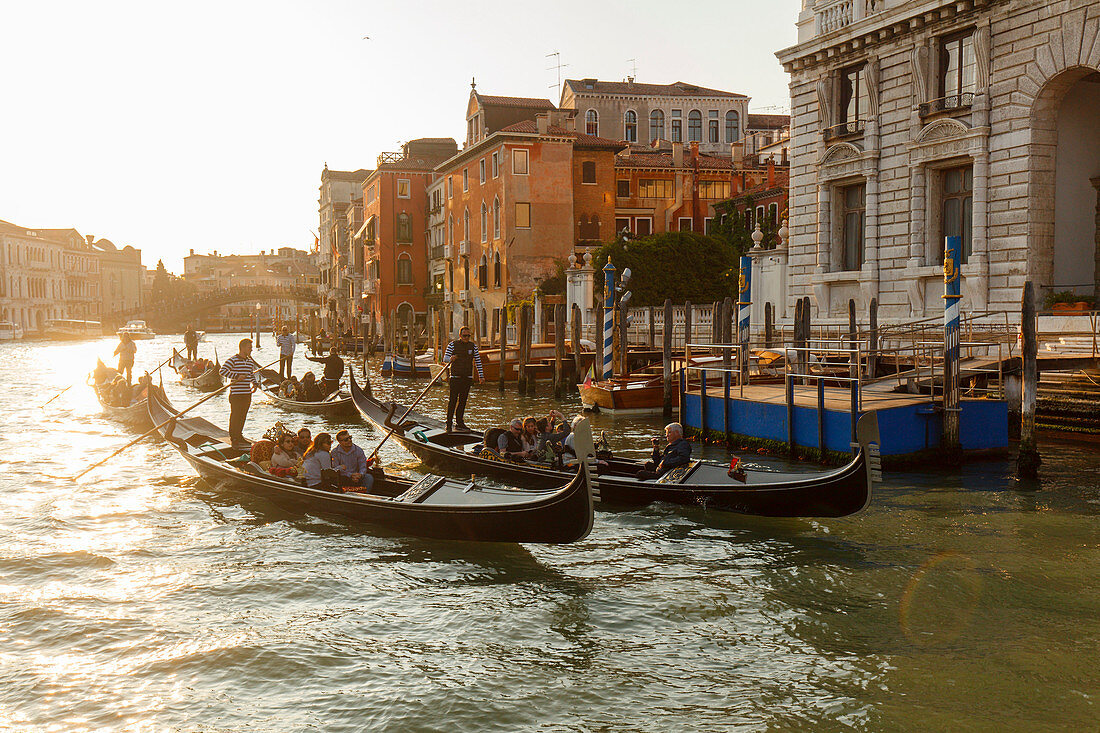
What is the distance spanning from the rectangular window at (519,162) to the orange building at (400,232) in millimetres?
11964

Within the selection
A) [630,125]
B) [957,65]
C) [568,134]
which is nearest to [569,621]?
[957,65]

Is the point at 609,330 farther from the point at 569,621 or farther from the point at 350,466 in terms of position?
the point at 569,621

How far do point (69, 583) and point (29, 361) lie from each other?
3488cm

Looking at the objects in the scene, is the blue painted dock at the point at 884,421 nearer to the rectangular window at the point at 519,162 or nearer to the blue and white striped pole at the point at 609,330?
the blue and white striped pole at the point at 609,330

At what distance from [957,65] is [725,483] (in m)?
10.9

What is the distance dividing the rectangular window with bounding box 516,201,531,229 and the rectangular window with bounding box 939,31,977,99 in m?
→ 18.3

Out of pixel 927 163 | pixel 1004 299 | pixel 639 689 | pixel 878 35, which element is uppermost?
pixel 878 35

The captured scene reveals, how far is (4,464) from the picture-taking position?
38.8 feet

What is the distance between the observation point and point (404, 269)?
143 ft

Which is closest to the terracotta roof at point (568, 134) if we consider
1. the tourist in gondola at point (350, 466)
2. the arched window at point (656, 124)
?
the arched window at point (656, 124)

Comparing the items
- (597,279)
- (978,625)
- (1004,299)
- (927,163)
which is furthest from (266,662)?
(597,279)

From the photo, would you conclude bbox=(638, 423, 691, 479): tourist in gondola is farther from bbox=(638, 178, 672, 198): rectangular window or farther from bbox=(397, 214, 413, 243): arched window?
bbox=(397, 214, 413, 243): arched window

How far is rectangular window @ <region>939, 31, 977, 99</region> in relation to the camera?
49.1 feet

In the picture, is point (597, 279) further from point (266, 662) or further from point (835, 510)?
point (266, 662)
